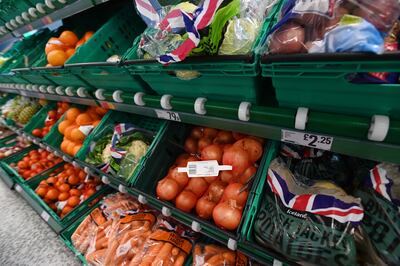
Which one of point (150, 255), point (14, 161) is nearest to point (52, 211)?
point (150, 255)

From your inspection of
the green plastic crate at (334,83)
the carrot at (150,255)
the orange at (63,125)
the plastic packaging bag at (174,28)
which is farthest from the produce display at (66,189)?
the green plastic crate at (334,83)

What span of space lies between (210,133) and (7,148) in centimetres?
349

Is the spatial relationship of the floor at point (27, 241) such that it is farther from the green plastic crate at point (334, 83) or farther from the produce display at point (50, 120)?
the green plastic crate at point (334, 83)

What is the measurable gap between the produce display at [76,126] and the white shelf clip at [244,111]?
54.7 inches

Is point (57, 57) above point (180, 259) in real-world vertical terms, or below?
above

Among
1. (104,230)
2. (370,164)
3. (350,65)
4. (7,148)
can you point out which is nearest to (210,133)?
(370,164)

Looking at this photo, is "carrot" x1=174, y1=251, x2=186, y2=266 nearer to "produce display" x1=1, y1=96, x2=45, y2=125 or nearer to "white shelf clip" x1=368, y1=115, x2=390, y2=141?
"white shelf clip" x1=368, y1=115, x2=390, y2=141

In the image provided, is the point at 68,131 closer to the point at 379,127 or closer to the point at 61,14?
the point at 61,14

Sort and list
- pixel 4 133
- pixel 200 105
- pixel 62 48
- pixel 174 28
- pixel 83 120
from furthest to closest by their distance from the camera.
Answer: pixel 4 133 → pixel 83 120 → pixel 62 48 → pixel 200 105 → pixel 174 28

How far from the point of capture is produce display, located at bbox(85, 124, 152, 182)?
1.38 metres

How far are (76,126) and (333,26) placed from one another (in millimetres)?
1898

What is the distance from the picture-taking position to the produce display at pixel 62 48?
1624 millimetres

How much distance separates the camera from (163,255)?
1228mm

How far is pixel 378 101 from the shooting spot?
0.55 meters
